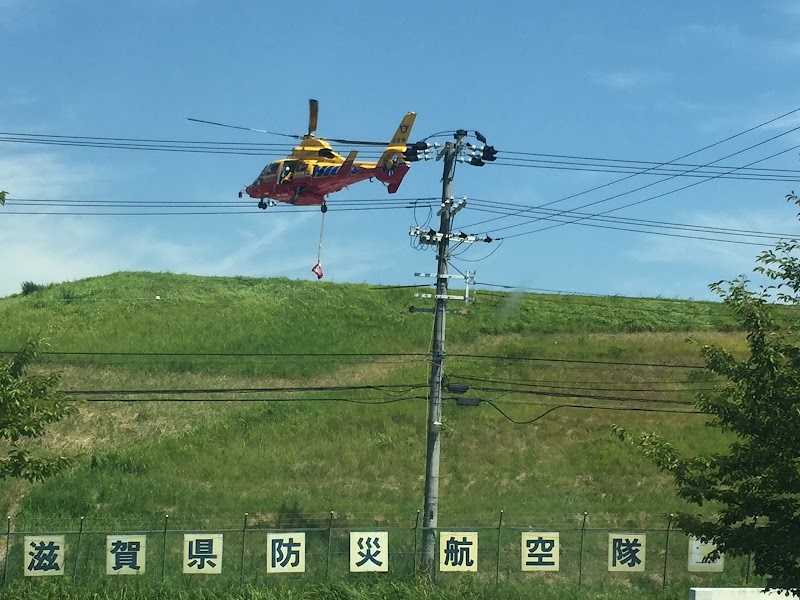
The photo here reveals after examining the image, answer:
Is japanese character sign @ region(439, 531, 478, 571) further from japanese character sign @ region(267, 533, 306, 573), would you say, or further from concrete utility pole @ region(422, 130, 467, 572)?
japanese character sign @ region(267, 533, 306, 573)

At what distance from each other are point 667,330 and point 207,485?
131 ft

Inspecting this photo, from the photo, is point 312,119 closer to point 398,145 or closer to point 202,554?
point 398,145

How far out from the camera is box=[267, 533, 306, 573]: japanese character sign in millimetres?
29953

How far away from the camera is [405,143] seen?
1238 inches

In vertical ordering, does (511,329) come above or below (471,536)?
above

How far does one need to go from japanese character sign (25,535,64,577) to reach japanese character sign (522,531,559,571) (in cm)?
1366

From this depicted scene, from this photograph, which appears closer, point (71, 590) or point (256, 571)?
point (71, 590)

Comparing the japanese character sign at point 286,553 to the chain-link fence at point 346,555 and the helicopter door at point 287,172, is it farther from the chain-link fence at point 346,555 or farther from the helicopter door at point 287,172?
the helicopter door at point 287,172

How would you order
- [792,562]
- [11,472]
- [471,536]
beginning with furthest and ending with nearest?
[471,536] < [11,472] < [792,562]

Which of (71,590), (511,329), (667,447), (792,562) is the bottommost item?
(71,590)

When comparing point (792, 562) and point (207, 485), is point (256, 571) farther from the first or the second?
point (792, 562)

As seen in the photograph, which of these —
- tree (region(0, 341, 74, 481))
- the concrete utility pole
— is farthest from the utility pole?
tree (region(0, 341, 74, 481))

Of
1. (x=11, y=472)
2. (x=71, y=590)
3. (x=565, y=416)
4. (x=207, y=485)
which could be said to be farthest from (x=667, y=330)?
(x=11, y=472)

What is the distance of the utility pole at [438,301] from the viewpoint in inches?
1177
